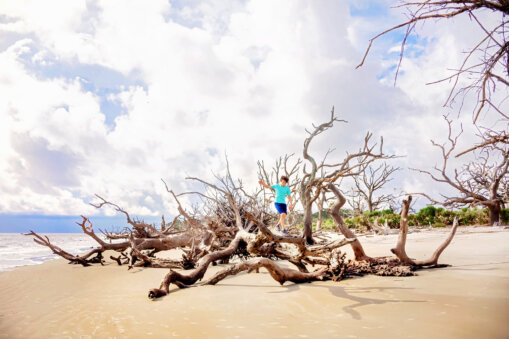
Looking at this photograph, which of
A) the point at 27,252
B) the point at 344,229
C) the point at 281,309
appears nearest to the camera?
the point at 281,309

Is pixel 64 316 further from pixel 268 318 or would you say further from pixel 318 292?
pixel 318 292

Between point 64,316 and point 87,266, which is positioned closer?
point 64,316

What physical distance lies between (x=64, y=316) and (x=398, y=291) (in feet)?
13.1

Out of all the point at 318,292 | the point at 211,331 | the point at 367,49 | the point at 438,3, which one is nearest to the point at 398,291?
the point at 318,292

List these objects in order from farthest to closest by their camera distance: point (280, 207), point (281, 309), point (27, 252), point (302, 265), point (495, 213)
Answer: point (27, 252) < point (495, 213) < point (280, 207) < point (302, 265) < point (281, 309)

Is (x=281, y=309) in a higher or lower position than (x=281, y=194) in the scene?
lower

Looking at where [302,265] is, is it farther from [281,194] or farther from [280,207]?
[281,194]

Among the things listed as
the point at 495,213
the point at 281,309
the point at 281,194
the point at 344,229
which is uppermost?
the point at 281,194

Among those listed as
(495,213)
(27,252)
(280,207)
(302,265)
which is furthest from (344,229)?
(27,252)

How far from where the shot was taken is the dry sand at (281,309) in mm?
2535

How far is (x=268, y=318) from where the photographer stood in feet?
9.43

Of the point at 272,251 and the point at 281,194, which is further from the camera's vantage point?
the point at 281,194

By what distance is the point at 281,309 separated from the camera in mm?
3127

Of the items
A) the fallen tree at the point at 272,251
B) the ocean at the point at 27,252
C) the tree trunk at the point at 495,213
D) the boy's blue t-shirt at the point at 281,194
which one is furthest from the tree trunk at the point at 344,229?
the tree trunk at the point at 495,213
